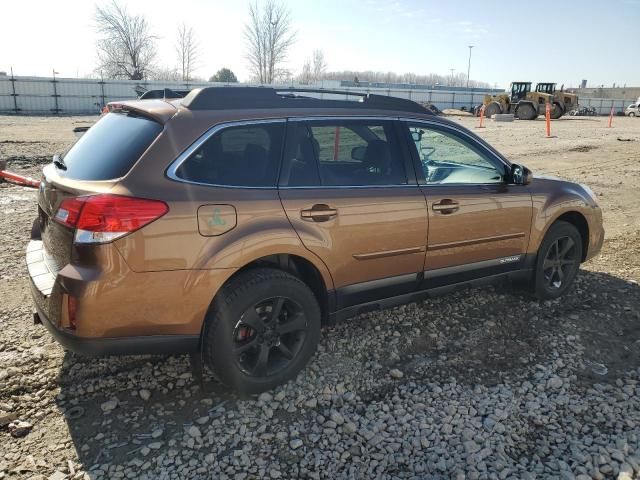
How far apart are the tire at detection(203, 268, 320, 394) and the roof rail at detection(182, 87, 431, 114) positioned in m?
1.02

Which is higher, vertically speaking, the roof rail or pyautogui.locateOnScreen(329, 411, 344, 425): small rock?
the roof rail

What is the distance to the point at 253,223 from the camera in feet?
9.42

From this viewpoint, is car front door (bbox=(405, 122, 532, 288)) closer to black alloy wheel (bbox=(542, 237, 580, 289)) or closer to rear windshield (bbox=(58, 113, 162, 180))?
Result: black alloy wheel (bbox=(542, 237, 580, 289))

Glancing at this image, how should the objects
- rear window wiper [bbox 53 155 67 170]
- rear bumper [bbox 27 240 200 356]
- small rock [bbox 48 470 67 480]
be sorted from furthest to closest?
1. rear window wiper [bbox 53 155 67 170]
2. rear bumper [bbox 27 240 200 356]
3. small rock [bbox 48 470 67 480]

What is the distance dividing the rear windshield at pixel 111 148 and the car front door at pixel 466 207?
1.87 metres

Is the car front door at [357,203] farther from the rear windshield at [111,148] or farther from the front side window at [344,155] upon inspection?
the rear windshield at [111,148]

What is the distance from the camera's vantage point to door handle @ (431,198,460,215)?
12.0 ft

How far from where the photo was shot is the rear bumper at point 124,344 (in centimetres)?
262

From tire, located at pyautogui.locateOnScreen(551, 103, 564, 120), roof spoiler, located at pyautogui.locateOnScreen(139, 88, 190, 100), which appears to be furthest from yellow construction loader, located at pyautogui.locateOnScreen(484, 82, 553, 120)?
roof spoiler, located at pyautogui.locateOnScreen(139, 88, 190, 100)

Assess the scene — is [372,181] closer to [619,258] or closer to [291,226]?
[291,226]

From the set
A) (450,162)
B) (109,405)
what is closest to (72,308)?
(109,405)

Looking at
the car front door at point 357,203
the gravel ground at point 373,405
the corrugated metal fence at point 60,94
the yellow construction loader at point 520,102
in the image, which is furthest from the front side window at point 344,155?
the yellow construction loader at point 520,102

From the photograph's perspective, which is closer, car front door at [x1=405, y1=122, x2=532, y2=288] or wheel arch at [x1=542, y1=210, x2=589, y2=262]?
car front door at [x1=405, y1=122, x2=532, y2=288]

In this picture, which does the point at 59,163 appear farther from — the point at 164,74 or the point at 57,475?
the point at 164,74
